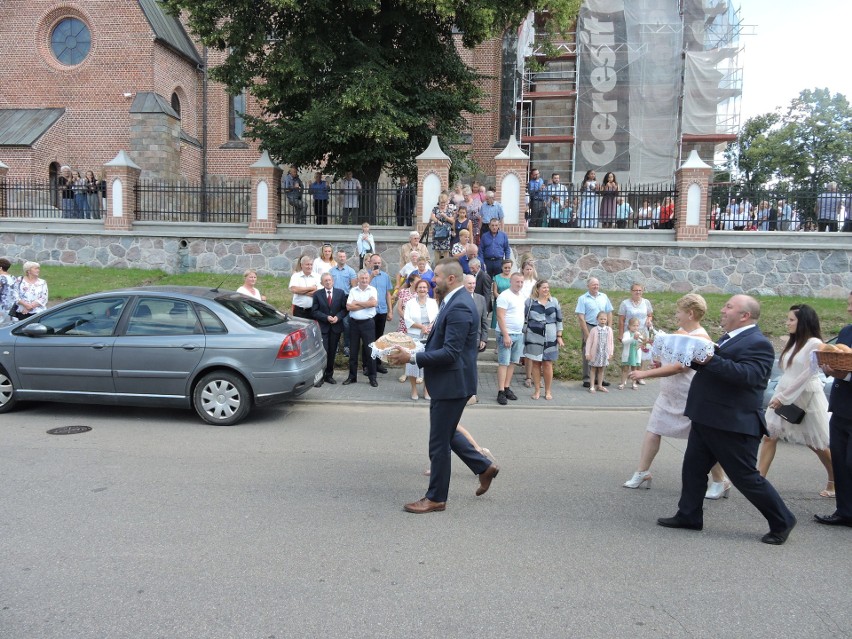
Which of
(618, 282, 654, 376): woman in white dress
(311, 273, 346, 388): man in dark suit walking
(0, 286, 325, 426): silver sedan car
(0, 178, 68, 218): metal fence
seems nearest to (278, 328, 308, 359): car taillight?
(0, 286, 325, 426): silver sedan car

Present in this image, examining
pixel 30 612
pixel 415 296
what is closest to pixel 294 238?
pixel 415 296

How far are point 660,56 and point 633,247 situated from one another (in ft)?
36.7

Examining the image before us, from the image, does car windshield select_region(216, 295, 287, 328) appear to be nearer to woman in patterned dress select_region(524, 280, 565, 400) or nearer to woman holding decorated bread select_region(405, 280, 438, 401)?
woman holding decorated bread select_region(405, 280, 438, 401)

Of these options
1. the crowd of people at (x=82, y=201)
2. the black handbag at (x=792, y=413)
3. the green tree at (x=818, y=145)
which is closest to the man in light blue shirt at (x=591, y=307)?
the black handbag at (x=792, y=413)

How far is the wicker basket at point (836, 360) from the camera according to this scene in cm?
464

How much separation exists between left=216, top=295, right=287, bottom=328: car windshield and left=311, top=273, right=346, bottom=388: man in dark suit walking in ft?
4.71

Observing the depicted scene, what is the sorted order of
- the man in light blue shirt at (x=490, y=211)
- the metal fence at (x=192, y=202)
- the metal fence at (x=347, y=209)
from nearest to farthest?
the man in light blue shirt at (x=490, y=211), the metal fence at (x=347, y=209), the metal fence at (x=192, y=202)

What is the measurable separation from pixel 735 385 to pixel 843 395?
1223mm

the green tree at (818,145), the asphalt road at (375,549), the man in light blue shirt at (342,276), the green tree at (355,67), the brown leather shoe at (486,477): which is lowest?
the asphalt road at (375,549)

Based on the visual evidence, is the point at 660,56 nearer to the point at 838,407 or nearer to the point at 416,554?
the point at 838,407

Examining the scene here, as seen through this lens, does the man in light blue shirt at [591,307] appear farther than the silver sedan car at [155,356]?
Yes

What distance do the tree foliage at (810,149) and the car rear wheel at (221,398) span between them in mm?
42275

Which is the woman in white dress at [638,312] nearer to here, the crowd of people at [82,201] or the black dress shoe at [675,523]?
the black dress shoe at [675,523]

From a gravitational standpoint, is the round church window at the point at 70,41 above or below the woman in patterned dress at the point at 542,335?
above
